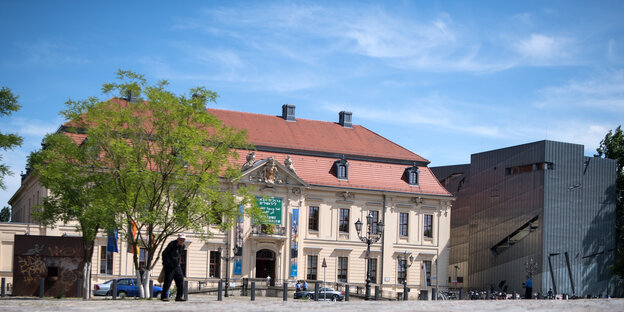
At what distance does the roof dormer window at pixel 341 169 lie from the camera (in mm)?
62812

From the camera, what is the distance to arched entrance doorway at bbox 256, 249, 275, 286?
198ft

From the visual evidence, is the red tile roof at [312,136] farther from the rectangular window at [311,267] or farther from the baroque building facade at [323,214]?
the rectangular window at [311,267]

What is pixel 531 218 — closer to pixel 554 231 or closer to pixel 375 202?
pixel 554 231

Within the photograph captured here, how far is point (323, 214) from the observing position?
62438 millimetres

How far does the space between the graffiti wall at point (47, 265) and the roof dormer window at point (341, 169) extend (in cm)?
3020

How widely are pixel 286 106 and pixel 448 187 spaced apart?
59.8 feet

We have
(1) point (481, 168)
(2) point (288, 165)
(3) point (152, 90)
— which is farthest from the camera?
(1) point (481, 168)

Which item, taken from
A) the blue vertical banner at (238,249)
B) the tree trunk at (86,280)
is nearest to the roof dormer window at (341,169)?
the blue vertical banner at (238,249)

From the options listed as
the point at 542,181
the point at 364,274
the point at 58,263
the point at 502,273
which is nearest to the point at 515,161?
the point at 542,181

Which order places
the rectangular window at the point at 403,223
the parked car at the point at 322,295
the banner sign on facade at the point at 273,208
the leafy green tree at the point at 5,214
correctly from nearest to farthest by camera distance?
1. the parked car at the point at 322,295
2. the banner sign on facade at the point at 273,208
3. the rectangular window at the point at 403,223
4. the leafy green tree at the point at 5,214

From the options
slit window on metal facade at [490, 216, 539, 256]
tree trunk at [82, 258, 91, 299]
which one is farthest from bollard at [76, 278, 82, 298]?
slit window on metal facade at [490, 216, 539, 256]

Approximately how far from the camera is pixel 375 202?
209 feet

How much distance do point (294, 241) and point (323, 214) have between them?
10.9 feet

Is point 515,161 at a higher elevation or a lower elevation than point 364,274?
higher
